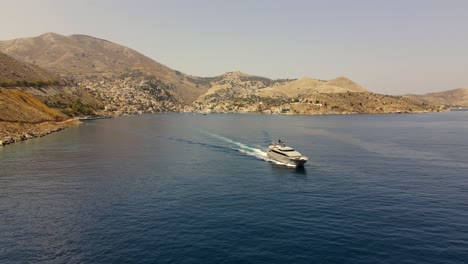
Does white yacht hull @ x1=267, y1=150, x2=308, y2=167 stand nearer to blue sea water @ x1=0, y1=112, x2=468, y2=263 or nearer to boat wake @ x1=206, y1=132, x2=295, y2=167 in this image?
boat wake @ x1=206, y1=132, x2=295, y2=167

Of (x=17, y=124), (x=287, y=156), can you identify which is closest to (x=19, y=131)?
(x=17, y=124)

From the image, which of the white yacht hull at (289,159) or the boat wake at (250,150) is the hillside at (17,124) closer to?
the boat wake at (250,150)

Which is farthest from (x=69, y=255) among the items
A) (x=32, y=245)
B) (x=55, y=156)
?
(x=55, y=156)

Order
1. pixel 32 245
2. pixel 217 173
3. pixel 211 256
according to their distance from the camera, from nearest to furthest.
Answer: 1. pixel 211 256
2. pixel 32 245
3. pixel 217 173

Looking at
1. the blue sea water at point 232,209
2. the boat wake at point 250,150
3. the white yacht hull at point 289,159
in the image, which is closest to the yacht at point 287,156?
the white yacht hull at point 289,159

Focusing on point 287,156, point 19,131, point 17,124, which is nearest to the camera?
point 287,156

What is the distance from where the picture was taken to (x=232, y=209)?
62.3m

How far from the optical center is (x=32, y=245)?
47.2 metres

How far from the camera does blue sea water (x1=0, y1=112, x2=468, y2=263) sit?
4538cm

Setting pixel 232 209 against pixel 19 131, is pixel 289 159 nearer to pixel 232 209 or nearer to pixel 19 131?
pixel 232 209

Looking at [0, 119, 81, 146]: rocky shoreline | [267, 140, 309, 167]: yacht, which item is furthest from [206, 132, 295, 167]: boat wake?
[0, 119, 81, 146]: rocky shoreline

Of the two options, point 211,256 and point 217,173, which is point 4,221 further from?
point 217,173

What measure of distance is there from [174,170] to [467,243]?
233 ft

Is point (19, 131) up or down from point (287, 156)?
up
